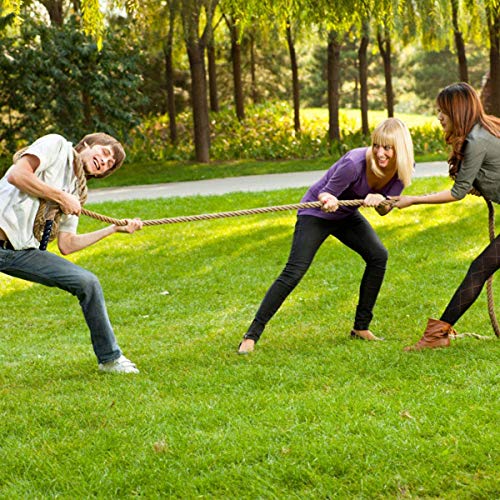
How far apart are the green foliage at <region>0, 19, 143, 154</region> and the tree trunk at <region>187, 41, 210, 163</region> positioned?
74.3 inches

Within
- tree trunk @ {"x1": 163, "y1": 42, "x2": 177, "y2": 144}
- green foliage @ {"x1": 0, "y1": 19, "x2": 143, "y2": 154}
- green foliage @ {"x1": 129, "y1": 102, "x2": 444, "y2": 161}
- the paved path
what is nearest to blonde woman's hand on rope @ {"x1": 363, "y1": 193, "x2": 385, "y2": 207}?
the paved path

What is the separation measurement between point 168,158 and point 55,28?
14.6 feet

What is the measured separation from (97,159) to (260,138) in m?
19.5

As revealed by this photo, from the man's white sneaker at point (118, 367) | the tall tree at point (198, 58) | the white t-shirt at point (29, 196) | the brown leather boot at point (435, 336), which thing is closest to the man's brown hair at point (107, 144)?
the white t-shirt at point (29, 196)

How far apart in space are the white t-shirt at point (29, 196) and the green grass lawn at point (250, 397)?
1.03 meters

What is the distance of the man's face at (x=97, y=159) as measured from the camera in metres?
5.25

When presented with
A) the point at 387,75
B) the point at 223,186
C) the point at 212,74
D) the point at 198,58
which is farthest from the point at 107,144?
the point at 212,74

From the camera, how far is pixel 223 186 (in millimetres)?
16969

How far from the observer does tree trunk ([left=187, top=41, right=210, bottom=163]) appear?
66.1 feet

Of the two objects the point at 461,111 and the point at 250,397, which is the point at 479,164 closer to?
the point at 461,111

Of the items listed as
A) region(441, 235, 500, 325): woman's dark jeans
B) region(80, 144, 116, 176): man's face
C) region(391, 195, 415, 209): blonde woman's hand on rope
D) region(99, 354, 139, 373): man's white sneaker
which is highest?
region(80, 144, 116, 176): man's face

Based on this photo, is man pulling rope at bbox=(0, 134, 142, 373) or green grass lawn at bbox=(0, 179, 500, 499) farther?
man pulling rope at bbox=(0, 134, 142, 373)

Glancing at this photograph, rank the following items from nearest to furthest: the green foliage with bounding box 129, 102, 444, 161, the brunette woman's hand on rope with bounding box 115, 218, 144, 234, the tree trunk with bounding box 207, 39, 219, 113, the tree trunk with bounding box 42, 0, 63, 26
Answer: the brunette woman's hand on rope with bounding box 115, 218, 144, 234 → the green foliage with bounding box 129, 102, 444, 161 → the tree trunk with bounding box 42, 0, 63, 26 → the tree trunk with bounding box 207, 39, 219, 113

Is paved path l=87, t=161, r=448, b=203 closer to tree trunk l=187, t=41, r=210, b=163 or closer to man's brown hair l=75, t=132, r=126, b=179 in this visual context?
tree trunk l=187, t=41, r=210, b=163
